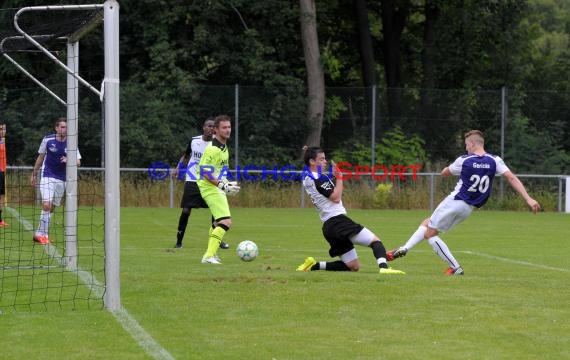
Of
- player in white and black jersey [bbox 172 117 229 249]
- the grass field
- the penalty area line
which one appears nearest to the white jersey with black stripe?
the grass field

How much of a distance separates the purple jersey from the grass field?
226 cm

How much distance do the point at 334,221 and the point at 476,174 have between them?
1.76 meters

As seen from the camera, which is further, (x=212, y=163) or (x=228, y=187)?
(x=212, y=163)

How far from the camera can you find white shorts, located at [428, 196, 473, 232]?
12641 mm

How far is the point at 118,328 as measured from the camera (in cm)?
864

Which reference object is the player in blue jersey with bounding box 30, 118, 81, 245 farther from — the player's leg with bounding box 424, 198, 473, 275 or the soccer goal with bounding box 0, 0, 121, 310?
the player's leg with bounding box 424, 198, 473, 275

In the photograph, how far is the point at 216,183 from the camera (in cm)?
1359

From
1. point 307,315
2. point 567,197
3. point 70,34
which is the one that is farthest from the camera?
point 567,197

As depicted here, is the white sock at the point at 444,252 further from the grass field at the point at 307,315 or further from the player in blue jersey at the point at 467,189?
the grass field at the point at 307,315

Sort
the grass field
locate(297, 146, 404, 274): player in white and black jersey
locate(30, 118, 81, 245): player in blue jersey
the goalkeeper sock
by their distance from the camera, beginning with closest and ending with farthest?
the grass field → locate(297, 146, 404, 274): player in white and black jersey → the goalkeeper sock → locate(30, 118, 81, 245): player in blue jersey

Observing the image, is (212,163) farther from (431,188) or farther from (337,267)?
(431,188)

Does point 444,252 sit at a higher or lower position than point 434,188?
higher

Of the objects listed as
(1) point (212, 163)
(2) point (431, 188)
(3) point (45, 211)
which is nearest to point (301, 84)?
(2) point (431, 188)

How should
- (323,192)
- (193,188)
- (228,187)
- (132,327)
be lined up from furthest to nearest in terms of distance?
(193,188) < (228,187) < (323,192) < (132,327)
